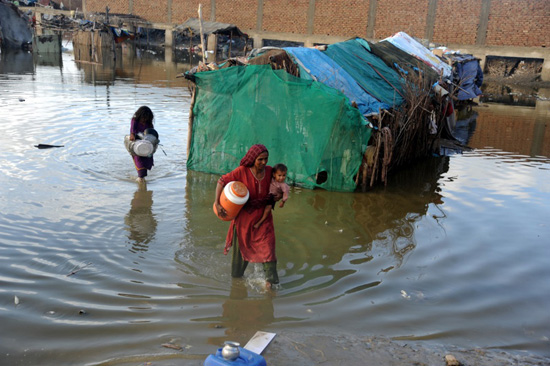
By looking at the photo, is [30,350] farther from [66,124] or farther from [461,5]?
[461,5]

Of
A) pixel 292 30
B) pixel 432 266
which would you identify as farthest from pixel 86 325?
pixel 292 30

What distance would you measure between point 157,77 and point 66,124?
37.7 feet

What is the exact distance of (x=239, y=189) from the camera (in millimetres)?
4152

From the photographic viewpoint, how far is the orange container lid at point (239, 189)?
13.5 ft

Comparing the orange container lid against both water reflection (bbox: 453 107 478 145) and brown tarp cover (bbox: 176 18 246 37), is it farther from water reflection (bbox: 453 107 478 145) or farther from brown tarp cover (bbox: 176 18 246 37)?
brown tarp cover (bbox: 176 18 246 37)

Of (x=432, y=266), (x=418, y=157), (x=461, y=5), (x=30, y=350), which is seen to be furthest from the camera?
(x=461, y=5)

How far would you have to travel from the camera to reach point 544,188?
8.61 m

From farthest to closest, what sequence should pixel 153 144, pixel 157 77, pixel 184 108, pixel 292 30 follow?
pixel 292 30 < pixel 157 77 < pixel 184 108 < pixel 153 144

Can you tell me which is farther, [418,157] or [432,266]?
[418,157]

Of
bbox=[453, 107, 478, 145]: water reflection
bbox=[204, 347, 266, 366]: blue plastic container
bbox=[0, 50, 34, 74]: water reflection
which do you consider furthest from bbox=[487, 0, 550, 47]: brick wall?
bbox=[204, 347, 266, 366]: blue plastic container

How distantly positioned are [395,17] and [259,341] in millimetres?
31625

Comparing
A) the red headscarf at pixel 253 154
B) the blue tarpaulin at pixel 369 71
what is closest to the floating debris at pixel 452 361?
the red headscarf at pixel 253 154

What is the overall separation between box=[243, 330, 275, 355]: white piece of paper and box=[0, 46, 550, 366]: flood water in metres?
0.13

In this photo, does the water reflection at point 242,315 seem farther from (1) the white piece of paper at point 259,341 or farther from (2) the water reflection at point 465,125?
(2) the water reflection at point 465,125
